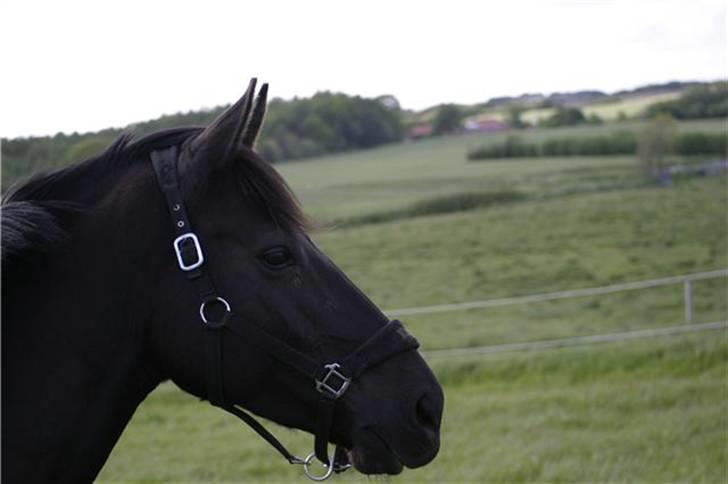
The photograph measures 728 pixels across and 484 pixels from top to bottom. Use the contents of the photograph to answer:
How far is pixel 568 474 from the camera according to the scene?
6.49 m

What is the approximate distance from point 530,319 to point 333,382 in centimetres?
1388

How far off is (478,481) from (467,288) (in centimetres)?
1317

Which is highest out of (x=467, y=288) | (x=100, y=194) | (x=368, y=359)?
(x=100, y=194)

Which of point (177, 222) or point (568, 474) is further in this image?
point (568, 474)

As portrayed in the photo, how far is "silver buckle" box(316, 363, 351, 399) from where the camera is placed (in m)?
2.22

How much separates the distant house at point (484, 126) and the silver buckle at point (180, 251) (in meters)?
18.3

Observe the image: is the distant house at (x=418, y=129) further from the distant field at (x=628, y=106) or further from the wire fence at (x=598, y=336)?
the distant field at (x=628, y=106)

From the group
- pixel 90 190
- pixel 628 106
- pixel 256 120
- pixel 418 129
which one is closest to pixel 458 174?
pixel 628 106

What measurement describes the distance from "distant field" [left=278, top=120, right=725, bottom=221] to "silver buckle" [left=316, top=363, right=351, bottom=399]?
1205 centimetres

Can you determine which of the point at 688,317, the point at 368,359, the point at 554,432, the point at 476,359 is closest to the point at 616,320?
the point at 688,317

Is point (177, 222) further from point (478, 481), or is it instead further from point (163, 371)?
point (478, 481)

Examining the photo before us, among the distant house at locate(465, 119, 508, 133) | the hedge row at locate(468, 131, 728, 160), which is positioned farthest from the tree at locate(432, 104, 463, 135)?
the hedge row at locate(468, 131, 728, 160)

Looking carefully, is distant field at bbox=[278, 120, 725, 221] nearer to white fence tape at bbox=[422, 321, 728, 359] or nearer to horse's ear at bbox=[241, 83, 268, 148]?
white fence tape at bbox=[422, 321, 728, 359]

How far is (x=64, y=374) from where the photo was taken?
2.13 m
